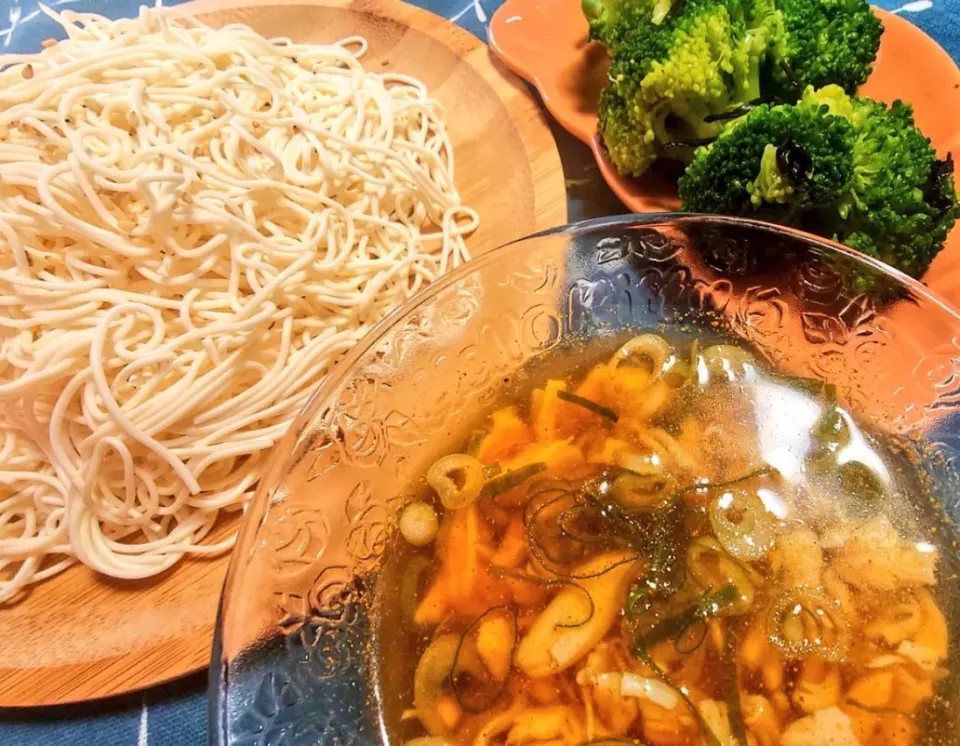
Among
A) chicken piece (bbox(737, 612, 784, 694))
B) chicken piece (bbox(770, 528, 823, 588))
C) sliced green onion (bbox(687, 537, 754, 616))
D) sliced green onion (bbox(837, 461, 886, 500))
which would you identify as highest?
sliced green onion (bbox(837, 461, 886, 500))

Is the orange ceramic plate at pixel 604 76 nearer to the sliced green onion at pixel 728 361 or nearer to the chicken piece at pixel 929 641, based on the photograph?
the sliced green onion at pixel 728 361

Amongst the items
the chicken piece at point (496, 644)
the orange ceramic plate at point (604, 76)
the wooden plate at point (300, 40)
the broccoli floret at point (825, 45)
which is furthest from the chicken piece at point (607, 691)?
the broccoli floret at point (825, 45)

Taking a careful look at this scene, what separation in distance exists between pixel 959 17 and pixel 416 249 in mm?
1879

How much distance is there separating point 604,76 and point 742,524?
4.43ft

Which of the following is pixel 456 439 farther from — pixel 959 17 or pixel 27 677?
pixel 959 17

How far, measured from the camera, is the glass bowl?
117cm

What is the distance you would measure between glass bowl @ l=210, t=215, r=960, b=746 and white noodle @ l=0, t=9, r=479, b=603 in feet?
1.25

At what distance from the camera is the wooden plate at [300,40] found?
1396 millimetres

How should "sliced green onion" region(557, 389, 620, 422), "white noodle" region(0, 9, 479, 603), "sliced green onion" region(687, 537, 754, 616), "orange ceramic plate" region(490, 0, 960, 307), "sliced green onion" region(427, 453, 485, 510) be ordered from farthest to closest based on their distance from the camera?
"orange ceramic plate" region(490, 0, 960, 307) → "white noodle" region(0, 9, 479, 603) → "sliced green onion" region(557, 389, 620, 422) → "sliced green onion" region(427, 453, 485, 510) → "sliced green onion" region(687, 537, 754, 616)

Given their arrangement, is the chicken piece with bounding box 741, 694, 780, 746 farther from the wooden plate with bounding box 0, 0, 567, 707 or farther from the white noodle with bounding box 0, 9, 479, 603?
the white noodle with bounding box 0, 9, 479, 603

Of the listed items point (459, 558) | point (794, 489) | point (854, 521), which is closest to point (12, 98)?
point (459, 558)

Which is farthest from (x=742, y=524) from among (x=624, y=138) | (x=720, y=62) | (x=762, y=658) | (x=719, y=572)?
(x=720, y=62)

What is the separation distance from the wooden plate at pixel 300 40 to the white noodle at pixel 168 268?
6cm

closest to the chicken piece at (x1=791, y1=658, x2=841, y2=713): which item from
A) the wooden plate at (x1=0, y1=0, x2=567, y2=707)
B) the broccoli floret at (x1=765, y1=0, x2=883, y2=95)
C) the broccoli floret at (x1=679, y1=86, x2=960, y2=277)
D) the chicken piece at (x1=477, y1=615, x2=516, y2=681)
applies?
the chicken piece at (x1=477, y1=615, x2=516, y2=681)
